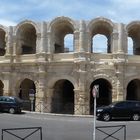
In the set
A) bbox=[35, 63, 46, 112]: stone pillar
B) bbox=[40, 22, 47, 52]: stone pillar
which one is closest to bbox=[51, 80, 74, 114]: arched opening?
bbox=[35, 63, 46, 112]: stone pillar

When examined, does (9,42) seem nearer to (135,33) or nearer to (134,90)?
(135,33)

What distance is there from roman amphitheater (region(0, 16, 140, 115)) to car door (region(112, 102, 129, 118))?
5780 millimetres

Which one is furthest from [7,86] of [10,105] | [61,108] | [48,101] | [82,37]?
[82,37]

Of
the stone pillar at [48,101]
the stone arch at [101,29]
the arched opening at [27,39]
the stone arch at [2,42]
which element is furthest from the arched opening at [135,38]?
the stone arch at [2,42]

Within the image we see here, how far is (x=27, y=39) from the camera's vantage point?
46.2 metres

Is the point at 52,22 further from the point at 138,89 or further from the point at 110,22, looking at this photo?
the point at 138,89

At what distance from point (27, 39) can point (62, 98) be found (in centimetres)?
777

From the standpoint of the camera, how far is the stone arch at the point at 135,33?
135 feet

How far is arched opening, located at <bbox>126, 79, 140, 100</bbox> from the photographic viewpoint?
4415cm

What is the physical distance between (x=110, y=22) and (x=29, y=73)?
32.3 feet

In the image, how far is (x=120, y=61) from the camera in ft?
129

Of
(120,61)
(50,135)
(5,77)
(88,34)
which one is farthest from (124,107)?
(5,77)

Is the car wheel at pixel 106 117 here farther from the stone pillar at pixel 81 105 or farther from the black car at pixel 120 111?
the stone pillar at pixel 81 105

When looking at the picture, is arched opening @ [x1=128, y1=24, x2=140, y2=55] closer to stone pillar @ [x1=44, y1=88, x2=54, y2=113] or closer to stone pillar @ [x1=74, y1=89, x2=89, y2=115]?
stone pillar @ [x1=74, y1=89, x2=89, y2=115]
